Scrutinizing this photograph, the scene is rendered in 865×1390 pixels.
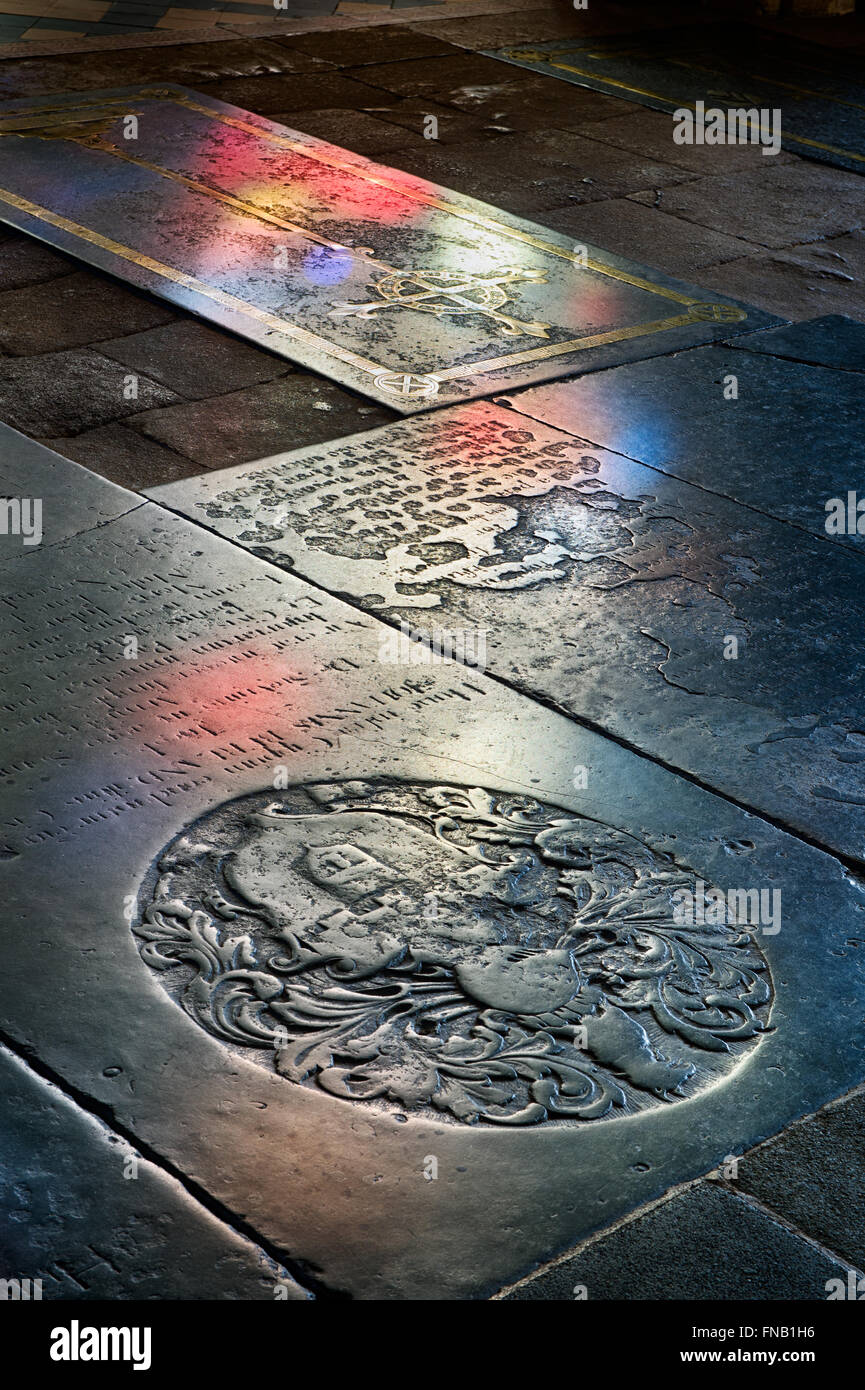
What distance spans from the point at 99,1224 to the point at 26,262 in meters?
4.87

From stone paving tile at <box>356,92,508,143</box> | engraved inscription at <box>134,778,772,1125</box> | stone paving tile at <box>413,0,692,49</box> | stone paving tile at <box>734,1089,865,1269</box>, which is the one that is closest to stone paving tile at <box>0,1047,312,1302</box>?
engraved inscription at <box>134,778,772,1125</box>

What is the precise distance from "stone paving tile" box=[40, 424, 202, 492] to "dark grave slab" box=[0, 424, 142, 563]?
0.33ft

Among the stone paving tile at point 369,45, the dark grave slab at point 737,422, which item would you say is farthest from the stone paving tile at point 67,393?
the stone paving tile at point 369,45

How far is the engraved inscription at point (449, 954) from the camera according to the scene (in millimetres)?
2514

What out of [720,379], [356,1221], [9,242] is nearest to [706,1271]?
[356,1221]

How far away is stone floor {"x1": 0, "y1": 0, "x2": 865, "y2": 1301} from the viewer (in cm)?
221

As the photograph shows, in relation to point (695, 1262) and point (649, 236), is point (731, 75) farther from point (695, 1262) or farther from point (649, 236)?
point (695, 1262)

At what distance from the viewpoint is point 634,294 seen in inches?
243

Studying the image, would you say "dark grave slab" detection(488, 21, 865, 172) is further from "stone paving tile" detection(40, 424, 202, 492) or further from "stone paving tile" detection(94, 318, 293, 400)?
"stone paving tile" detection(40, 424, 202, 492)

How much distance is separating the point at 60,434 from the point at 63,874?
92.5 inches

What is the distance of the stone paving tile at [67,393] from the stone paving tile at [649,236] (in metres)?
2.67

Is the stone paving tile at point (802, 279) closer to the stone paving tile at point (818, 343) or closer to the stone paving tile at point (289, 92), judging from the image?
the stone paving tile at point (818, 343)

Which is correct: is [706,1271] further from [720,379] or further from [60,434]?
[720,379]

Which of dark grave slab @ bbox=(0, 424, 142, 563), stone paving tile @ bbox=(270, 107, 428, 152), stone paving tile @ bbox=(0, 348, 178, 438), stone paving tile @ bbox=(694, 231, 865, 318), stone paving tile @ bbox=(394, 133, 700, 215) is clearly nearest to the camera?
dark grave slab @ bbox=(0, 424, 142, 563)
